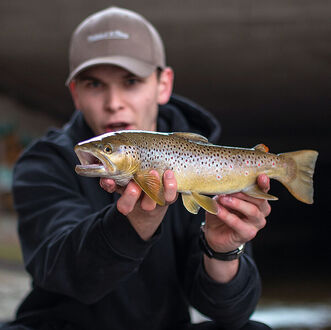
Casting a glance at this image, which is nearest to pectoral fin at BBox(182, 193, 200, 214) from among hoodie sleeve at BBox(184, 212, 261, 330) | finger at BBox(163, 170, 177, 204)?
finger at BBox(163, 170, 177, 204)

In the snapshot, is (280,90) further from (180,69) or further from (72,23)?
(72,23)

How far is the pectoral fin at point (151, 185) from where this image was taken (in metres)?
1.42

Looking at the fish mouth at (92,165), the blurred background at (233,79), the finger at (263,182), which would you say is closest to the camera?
the fish mouth at (92,165)

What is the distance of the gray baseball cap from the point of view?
2.37 metres

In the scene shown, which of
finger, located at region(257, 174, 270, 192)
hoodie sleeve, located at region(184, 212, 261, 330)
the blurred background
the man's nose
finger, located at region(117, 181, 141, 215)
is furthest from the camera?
the blurred background

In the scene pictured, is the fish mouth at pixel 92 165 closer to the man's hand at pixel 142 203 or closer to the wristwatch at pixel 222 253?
the man's hand at pixel 142 203

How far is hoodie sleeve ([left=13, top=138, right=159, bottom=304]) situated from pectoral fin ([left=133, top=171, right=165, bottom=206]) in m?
0.34

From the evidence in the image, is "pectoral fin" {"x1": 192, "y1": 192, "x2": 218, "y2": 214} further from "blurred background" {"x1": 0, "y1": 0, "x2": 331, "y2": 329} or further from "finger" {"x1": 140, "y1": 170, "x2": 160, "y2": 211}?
"blurred background" {"x1": 0, "y1": 0, "x2": 331, "y2": 329}

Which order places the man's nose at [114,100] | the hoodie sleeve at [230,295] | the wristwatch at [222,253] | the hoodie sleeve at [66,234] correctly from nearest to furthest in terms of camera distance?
the hoodie sleeve at [66,234] → the wristwatch at [222,253] → the hoodie sleeve at [230,295] → the man's nose at [114,100]

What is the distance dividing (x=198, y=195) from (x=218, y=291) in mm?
699

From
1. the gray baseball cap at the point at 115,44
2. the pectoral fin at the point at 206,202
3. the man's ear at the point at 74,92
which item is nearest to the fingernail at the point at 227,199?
the pectoral fin at the point at 206,202

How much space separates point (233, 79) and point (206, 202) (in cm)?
863

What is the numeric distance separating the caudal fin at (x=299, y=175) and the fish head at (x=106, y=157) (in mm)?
574

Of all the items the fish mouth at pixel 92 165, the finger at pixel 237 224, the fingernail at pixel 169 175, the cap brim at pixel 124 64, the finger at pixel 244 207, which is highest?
the cap brim at pixel 124 64
